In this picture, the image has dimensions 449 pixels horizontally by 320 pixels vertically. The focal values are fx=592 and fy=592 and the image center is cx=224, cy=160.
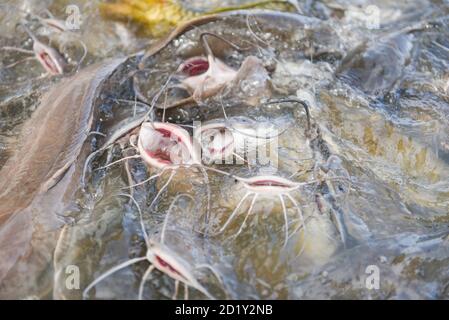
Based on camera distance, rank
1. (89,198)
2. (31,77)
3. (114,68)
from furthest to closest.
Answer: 1. (31,77)
2. (114,68)
3. (89,198)

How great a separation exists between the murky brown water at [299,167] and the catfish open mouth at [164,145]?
0.30 ft

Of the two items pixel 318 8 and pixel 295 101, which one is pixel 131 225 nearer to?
pixel 295 101

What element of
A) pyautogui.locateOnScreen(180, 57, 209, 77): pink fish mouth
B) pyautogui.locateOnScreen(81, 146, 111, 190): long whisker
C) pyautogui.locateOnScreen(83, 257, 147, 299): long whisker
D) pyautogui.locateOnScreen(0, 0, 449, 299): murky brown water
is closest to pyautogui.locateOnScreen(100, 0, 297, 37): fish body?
pyautogui.locateOnScreen(0, 0, 449, 299): murky brown water

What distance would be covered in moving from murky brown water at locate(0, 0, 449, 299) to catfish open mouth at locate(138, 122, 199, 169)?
0.09m

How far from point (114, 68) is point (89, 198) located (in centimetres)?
84

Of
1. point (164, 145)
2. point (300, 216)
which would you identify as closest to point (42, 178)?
point (164, 145)

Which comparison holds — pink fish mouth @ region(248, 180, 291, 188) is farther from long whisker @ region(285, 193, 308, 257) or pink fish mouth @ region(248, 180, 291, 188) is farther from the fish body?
the fish body

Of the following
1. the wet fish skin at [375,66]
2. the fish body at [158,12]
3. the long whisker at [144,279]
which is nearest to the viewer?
the long whisker at [144,279]

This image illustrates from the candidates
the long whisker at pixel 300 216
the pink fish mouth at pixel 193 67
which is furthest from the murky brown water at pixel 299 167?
the pink fish mouth at pixel 193 67

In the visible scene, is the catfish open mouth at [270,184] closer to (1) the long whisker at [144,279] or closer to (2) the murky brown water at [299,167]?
(2) the murky brown water at [299,167]

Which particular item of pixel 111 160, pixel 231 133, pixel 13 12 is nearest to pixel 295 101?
pixel 231 133

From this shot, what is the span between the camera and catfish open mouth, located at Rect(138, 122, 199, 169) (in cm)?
256

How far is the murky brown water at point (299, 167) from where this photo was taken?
221 centimetres

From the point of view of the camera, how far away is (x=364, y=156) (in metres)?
2.82
